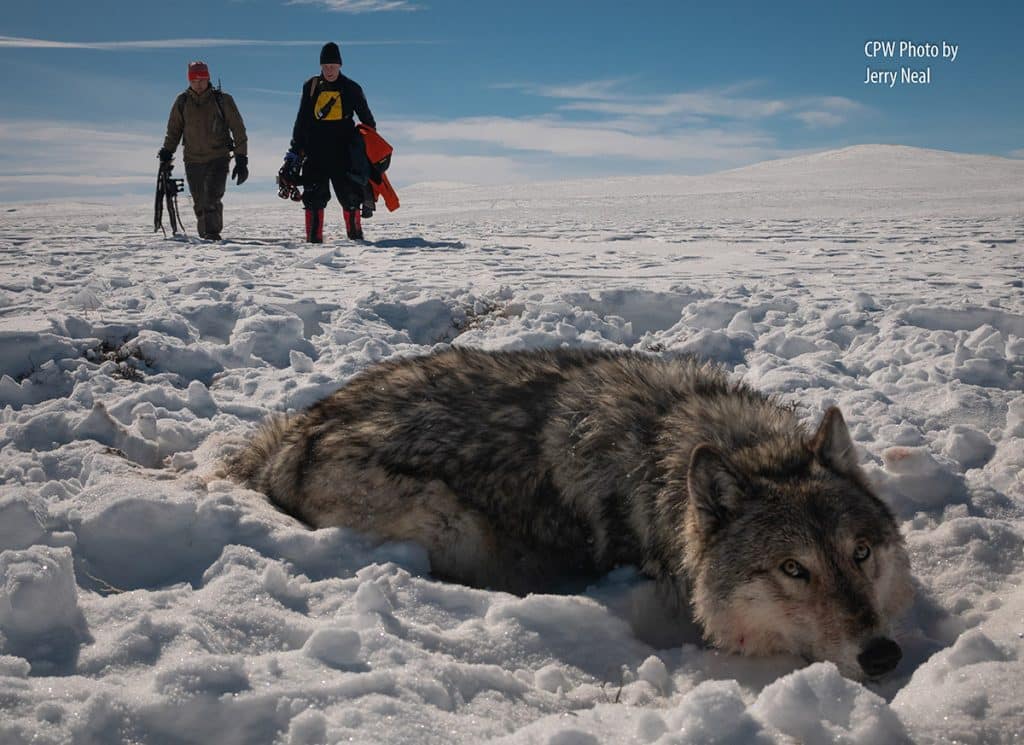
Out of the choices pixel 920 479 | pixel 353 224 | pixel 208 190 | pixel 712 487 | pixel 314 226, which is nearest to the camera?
pixel 712 487

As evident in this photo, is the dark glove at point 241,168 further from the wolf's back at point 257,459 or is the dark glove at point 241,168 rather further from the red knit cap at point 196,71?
the wolf's back at point 257,459

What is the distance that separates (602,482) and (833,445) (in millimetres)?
1126

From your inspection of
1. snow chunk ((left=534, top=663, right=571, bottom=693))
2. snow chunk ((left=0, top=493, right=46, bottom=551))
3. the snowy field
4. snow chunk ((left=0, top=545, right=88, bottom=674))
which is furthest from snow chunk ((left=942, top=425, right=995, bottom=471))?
snow chunk ((left=0, top=493, right=46, bottom=551))

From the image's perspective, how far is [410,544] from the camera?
3996 millimetres

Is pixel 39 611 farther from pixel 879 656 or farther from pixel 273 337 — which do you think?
pixel 273 337

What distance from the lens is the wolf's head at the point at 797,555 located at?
3.13 m

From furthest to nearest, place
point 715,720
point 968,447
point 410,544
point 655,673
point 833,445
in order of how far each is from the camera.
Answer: point 968,447, point 410,544, point 833,445, point 655,673, point 715,720

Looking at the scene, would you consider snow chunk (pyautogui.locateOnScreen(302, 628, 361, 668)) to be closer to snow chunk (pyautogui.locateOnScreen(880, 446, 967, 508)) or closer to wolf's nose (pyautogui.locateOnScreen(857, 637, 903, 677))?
Answer: wolf's nose (pyautogui.locateOnScreen(857, 637, 903, 677))

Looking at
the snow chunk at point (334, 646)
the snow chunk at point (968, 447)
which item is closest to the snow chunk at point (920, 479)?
the snow chunk at point (968, 447)

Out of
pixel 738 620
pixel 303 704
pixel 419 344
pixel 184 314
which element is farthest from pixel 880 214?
pixel 303 704

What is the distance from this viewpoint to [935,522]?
14.2ft

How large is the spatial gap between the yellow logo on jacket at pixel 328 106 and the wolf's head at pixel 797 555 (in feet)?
41.2

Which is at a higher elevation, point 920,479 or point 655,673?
point 920,479

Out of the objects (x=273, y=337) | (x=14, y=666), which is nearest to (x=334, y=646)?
(x=14, y=666)
